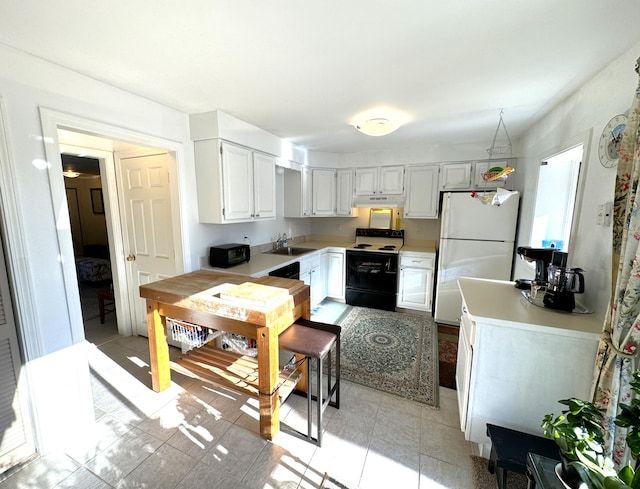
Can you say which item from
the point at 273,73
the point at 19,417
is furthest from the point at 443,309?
the point at 19,417

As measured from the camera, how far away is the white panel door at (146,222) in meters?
2.60

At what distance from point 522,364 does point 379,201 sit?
2970 millimetres

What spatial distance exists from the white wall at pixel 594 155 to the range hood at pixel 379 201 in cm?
196

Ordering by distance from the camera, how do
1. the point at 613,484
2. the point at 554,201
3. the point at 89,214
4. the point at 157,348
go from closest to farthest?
the point at 613,484 < the point at 157,348 < the point at 554,201 < the point at 89,214

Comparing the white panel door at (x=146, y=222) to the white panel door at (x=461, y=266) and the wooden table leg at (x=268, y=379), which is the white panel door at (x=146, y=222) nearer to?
the wooden table leg at (x=268, y=379)

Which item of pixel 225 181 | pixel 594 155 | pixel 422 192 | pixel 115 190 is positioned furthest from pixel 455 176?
Answer: pixel 115 190

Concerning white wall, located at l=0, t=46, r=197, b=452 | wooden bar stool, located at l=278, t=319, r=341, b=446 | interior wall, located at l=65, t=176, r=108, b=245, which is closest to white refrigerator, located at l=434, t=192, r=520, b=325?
wooden bar stool, located at l=278, t=319, r=341, b=446

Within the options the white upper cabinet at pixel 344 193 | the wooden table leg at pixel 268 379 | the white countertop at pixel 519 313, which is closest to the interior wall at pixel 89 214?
the white upper cabinet at pixel 344 193

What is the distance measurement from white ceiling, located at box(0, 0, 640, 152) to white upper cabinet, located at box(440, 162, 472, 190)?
4.09ft

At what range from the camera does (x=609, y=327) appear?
1212 mm

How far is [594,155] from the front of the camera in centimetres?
163

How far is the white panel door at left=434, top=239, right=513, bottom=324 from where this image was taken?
122 inches

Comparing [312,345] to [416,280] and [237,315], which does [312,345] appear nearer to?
[237,315]

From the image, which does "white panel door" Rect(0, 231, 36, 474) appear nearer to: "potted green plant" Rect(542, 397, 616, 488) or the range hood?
"potted green plant" Rect(542, 397, 616, 488)
